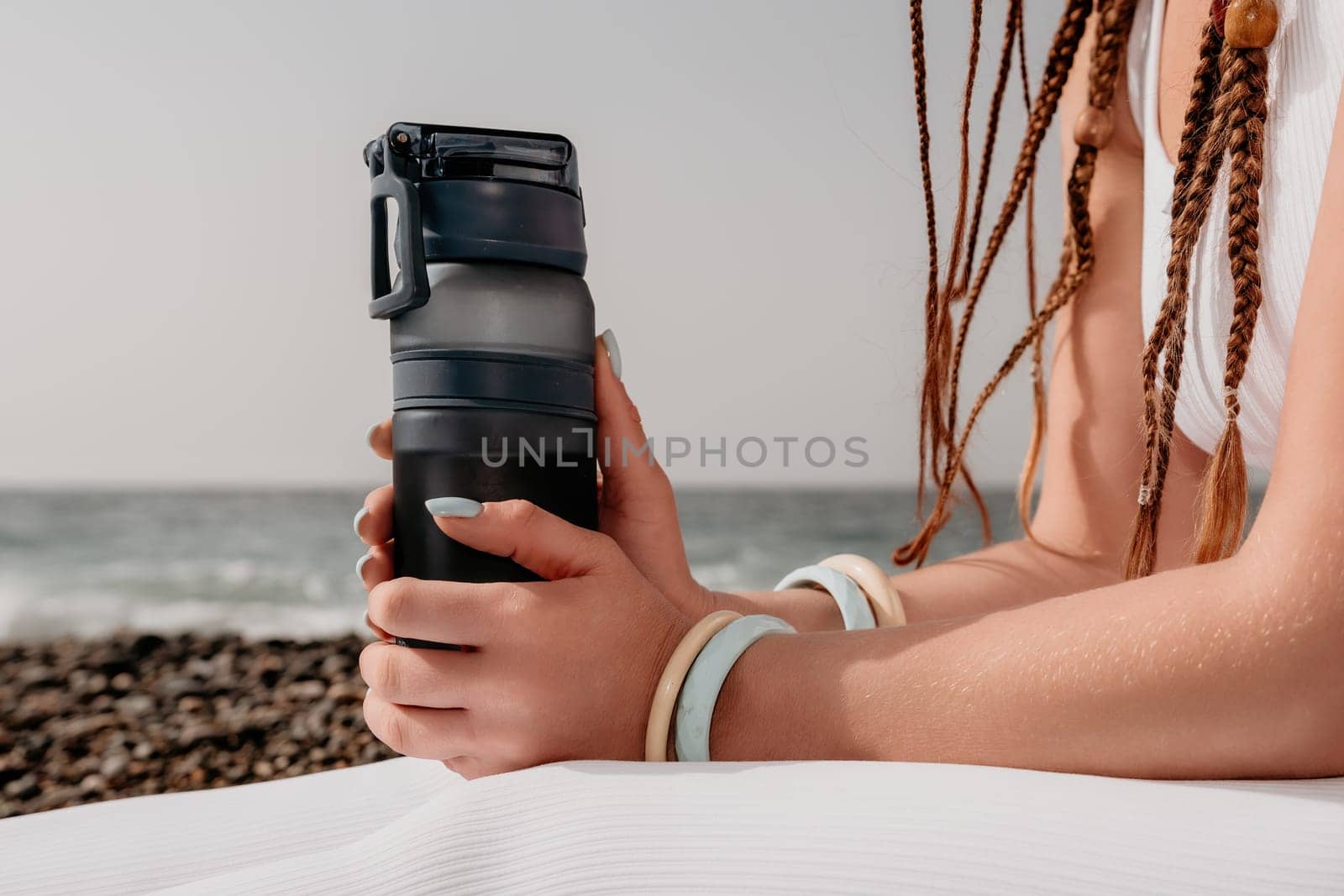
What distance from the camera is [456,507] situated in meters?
0.87

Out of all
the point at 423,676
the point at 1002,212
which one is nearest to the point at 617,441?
the point at 423,676

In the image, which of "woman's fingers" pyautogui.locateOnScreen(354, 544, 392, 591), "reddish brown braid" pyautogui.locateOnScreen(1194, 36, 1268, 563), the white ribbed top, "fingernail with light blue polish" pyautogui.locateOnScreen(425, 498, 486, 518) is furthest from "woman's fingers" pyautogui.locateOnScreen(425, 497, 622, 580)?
the white ribbed top

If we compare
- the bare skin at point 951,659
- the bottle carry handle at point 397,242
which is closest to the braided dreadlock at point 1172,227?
the bare skin at point 951,659

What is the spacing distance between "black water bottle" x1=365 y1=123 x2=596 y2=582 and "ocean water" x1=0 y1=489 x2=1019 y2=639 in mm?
7782

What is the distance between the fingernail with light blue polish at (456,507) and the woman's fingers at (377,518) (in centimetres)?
21

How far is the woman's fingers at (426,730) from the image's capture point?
2.94ft

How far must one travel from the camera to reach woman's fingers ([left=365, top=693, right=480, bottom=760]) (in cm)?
90

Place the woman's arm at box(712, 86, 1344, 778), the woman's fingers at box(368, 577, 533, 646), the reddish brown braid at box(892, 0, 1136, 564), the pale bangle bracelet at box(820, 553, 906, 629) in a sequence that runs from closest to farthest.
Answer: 1. the woman's arm at box(712, 86, 1344, 778)
2. the woman's fingers at box(368, 577, 533, 646)
3. the pale bangle bracelet at box(820, 553, 906, 629)
4. the reddish brown braid at box(892, 0, 1136, 564)

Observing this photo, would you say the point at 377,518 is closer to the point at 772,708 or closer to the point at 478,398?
the point at 478,398

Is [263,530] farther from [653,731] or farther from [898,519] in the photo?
[653,731]

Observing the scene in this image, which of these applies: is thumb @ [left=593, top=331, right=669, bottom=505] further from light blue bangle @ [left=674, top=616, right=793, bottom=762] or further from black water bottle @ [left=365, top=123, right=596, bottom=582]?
light blue bangle @ [left=674, top=616, right=793, bottom=762]

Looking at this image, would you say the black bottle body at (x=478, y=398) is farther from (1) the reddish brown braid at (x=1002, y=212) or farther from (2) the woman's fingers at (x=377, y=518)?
(1) the reddish brown braid at (x=1002, y=212)

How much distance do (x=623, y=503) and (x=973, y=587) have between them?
0.63 metres

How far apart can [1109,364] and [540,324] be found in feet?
3.53
